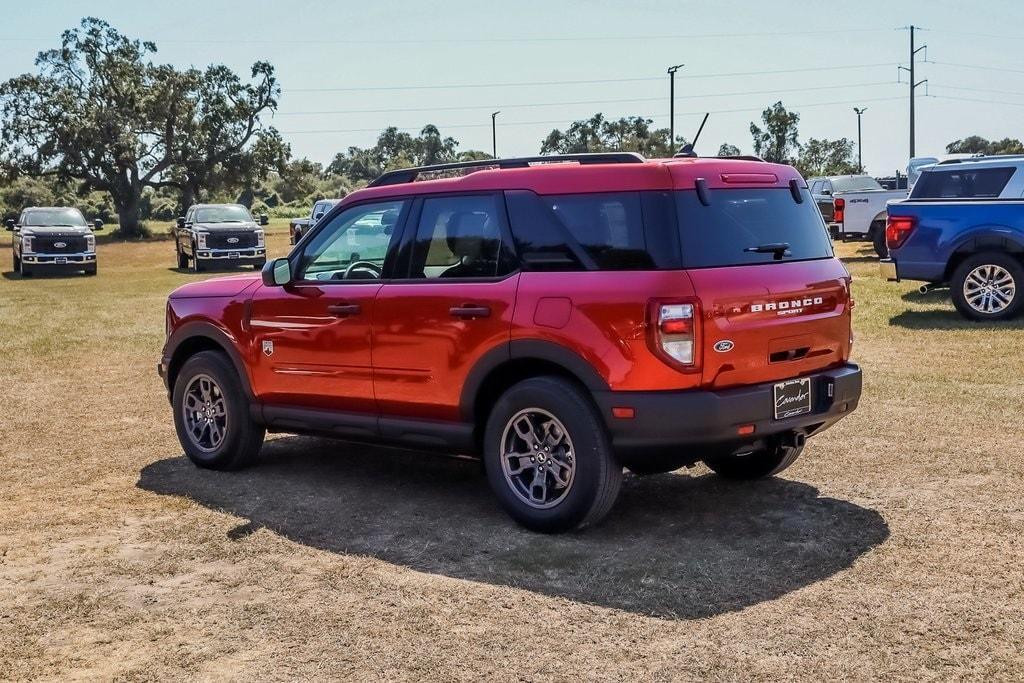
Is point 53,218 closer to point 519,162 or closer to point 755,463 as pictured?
point 519,162

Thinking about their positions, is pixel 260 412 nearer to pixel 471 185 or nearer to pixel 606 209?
pixel 471 185

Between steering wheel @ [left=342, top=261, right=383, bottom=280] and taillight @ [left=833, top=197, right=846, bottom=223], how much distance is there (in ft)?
70.2

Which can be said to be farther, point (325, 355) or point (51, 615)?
point (325, 355)

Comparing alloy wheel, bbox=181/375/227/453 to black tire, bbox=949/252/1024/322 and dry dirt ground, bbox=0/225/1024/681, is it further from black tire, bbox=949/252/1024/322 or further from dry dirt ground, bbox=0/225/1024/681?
black tire, bbox=949/252/1024/322

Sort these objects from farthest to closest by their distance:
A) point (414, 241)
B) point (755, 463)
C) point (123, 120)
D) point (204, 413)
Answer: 1. point (123, 120)
2. point (204, 413)
3. point (755, 463)
4. point (414, 241)

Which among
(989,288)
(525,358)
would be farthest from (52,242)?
(525,358)

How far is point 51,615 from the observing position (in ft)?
16.2

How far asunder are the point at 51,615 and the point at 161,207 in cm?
8654

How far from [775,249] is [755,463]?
159 centimetres

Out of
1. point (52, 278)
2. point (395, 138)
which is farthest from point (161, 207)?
point (395, 138)

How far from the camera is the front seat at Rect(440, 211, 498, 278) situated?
625 cm

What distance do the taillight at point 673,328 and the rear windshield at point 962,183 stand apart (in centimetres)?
1017

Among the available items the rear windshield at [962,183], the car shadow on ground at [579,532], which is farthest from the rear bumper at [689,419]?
the rear windshield at [962,183]

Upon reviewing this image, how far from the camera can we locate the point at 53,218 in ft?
106
